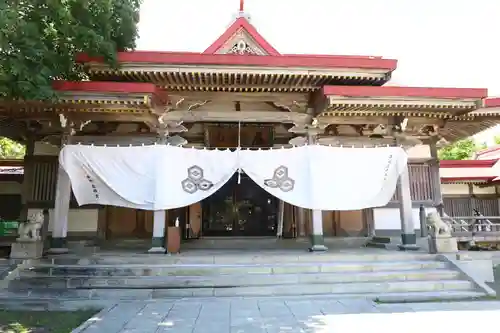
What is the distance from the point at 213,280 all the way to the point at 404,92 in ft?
20.1

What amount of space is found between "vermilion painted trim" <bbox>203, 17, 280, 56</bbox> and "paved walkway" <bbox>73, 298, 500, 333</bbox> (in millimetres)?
6751

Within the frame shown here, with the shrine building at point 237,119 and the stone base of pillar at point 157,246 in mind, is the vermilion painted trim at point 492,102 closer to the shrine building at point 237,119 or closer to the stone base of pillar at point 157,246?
the shrine building at point 237,119

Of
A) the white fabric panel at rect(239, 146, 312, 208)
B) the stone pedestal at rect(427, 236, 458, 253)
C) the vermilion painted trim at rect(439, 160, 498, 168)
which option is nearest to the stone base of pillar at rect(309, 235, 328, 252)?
the white fabric panel at rect(239, 146, 312, 208)

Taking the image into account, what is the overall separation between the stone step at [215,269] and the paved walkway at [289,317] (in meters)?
0.97

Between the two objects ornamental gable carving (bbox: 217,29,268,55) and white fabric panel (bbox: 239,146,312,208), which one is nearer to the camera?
white fabric panel (bbox: 239,146,312,208)

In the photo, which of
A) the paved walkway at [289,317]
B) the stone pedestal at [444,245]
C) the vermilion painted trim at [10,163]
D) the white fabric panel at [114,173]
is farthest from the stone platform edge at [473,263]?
the vermilion painted trim at [10,163]

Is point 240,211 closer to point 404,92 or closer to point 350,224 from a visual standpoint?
point 350,224

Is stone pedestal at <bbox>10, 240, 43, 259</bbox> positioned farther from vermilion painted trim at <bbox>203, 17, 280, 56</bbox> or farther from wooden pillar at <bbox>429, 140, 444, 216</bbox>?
wooden pillar at <bbox>429, 140, 444, 216</bbox>

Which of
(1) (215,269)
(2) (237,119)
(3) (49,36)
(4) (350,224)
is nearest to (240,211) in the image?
(4) (350,224)

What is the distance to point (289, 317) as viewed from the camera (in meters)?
5.68

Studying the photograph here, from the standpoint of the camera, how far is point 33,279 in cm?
740

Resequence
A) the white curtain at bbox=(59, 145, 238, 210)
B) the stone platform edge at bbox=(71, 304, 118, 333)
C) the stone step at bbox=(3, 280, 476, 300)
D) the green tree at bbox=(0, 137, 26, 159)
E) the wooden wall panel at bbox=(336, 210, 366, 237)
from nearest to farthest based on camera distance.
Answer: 1. the stone platform edge at bbox=(71, 304, 118, 333)
2. the stone step at bbox=(3, 280, 476, 300)
3. the white curtain at bbox=(59, 145, 238, 210)
4. the wooden wall panel at bbox=(336, 210, 366, 237)
5. the green tree at bbox=(0, 137, 26, 159)

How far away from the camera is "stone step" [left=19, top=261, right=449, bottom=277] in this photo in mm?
7582

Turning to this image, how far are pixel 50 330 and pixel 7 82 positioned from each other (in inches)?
162
